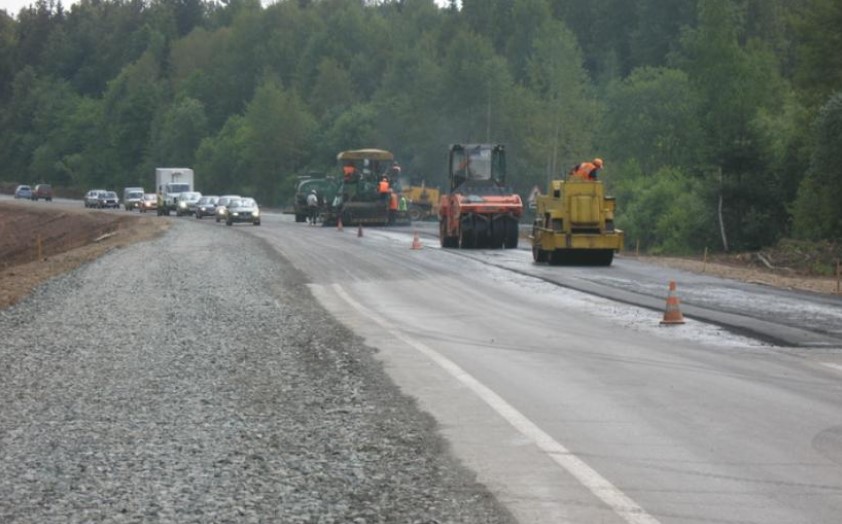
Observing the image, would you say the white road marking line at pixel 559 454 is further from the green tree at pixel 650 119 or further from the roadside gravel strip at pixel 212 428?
the green tree at pixel 650 119

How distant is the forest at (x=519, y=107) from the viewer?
4778cm

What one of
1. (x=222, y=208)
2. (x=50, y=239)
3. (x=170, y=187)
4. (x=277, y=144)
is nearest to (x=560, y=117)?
(x=170, y=187)

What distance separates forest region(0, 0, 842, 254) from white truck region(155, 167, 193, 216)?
768 inches

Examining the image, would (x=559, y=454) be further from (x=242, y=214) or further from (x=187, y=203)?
(x=187, y=203)

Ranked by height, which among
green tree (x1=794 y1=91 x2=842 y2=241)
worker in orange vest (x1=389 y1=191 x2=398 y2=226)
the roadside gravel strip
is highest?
green tree (x1=794 y1=91 x2=842 y2=241)

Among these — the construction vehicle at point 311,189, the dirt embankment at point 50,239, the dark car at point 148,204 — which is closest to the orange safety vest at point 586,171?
the dirt embankment at point 50,239

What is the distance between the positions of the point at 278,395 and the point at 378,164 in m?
55.5

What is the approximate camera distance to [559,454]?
9875 mm

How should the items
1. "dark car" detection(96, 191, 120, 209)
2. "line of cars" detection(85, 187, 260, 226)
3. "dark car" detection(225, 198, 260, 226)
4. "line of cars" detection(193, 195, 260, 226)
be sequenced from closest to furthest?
1. "dark car" detection(225, 198, 260, 226)
2. "line of cars" detection(193, 195, 260, 226)
3. "line of cars" detection(85, 187, 260, 226)
4. "dark car" detection(96, 191, 120, 209)

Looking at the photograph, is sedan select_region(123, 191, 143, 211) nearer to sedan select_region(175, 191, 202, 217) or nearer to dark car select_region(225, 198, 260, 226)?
sedan select_region(175, 191, 202, 217)

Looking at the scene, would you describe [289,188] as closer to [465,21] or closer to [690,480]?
[465,21]

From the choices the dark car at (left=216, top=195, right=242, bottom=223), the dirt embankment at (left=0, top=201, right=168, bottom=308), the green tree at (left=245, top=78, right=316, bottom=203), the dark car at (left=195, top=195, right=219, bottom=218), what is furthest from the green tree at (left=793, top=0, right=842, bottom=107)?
the green tree at (left=245, top=78, right=316, bottom=203)

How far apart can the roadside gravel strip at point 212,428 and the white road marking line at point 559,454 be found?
721 mm

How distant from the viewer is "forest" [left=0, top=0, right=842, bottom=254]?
157 ft
